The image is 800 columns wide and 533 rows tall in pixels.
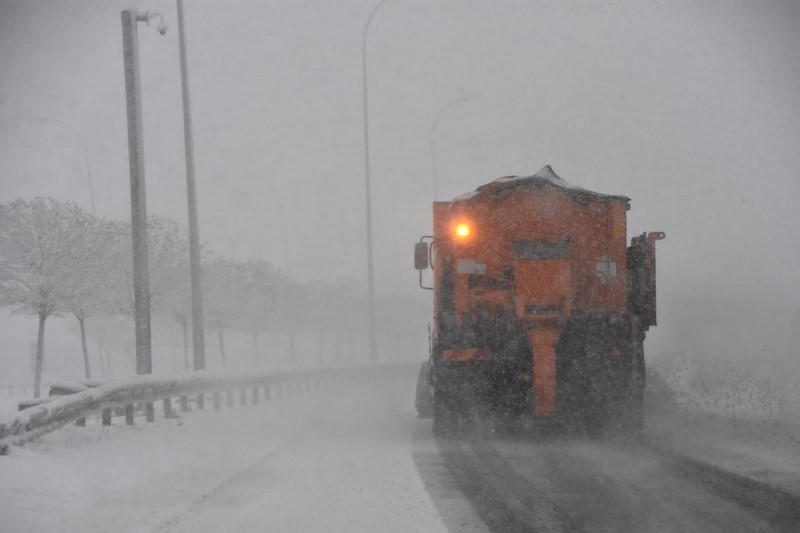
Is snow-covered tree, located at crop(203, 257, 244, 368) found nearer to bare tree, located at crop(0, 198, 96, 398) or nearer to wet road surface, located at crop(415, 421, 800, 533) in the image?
bare tree, located at crop(0, 198, 96, 398)

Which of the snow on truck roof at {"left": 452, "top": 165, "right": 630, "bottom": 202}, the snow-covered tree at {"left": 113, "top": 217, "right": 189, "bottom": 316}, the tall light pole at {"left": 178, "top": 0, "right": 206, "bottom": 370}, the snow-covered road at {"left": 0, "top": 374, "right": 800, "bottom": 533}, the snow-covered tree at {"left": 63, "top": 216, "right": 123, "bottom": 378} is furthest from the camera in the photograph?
the snow-covered tree at {"left": 113, "top": 217, "right": 189, "bottom": 316}

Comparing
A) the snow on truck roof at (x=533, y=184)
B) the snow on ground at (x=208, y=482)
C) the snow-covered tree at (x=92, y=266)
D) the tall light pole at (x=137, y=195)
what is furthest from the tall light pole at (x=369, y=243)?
the snow on truck roof at (x=533, y=184)

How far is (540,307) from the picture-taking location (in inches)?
420

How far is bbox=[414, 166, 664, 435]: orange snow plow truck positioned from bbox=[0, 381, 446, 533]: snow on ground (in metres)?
1.36

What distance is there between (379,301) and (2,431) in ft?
220

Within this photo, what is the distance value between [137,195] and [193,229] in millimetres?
4049

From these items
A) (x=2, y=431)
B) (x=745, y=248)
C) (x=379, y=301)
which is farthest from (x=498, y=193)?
(x=379, y=301)

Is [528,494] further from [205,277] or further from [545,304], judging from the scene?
[205,277]

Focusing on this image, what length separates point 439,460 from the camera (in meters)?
9.33

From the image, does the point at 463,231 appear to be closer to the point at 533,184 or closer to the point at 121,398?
the point at 533,184

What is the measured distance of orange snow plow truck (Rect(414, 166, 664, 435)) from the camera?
35.0 feet

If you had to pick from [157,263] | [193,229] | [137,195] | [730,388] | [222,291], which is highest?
[137,195]

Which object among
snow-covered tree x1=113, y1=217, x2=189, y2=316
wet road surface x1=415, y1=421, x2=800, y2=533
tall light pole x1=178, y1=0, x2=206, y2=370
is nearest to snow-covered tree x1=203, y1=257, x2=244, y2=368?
snow-covered tree x1=113, y1=217, x2=189, y2=316

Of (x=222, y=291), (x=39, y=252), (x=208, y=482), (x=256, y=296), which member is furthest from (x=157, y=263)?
(x=208, y=482)
